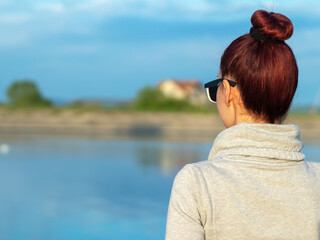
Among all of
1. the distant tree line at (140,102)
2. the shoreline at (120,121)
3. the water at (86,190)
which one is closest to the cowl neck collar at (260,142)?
the water at (86,190)

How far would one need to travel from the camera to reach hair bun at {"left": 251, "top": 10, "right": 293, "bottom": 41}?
1.05 meters

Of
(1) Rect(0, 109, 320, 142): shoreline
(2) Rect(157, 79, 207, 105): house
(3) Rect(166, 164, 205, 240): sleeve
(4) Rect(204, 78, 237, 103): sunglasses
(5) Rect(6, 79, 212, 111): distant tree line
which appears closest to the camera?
(3) Rect(166, 164, 205, 240): sleeve

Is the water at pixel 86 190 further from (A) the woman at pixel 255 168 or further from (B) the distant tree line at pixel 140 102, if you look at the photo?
(B) the distant tree line at pixel 140 102

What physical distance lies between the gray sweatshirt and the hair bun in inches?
7.4

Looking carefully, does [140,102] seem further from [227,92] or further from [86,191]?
[227,92]

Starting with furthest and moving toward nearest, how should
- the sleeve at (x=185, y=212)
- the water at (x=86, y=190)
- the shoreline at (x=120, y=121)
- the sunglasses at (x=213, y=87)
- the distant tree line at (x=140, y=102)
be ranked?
1. the distant tree line at (x=140, y=102)
2. the shoreline at (x=120, y=121)
3. the water at (x=86, y=190)
4. the sunglasses at (x=213, y=87)
5. the sleeve at (x=185, y=212)

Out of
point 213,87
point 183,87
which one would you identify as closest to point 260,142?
point 213,87

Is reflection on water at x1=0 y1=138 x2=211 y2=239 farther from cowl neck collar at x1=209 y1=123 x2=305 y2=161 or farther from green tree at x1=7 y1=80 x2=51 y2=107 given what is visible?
green tree at x1=7 y1=80 x2=51 y2=107

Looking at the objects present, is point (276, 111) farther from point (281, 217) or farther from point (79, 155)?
point (79, 155)

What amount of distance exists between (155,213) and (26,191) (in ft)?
7.45

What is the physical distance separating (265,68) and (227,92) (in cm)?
10

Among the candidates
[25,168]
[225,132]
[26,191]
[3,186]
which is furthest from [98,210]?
[225,132]

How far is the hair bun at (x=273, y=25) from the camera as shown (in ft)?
3.44

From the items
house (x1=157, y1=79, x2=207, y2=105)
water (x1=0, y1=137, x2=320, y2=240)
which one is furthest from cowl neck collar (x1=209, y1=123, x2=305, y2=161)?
house (x1=157, y1=79, x2=207, y2=105)
